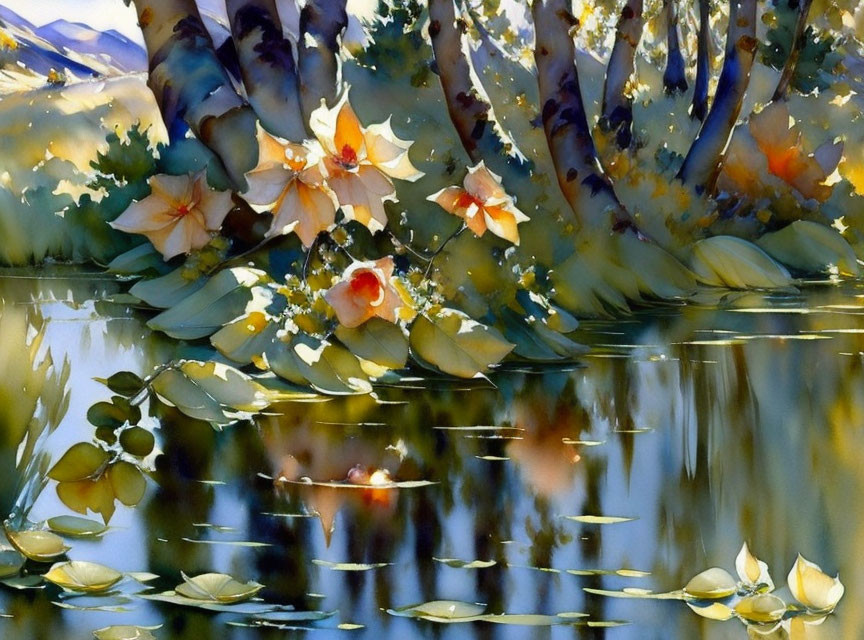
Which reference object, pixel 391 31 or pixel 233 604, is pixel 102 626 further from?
pixel 391 31

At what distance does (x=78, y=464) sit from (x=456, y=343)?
123 centimetres

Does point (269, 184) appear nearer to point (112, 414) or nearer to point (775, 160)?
point (112, 414)

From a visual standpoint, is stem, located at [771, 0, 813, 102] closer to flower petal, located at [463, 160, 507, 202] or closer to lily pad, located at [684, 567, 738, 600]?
flower petal, located at [463, 160, 507, 202]

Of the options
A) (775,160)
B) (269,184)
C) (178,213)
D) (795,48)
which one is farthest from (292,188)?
(795,48)

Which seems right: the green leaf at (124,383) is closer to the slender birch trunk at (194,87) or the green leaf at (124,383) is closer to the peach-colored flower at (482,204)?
the peach-colored flower at (482,204)

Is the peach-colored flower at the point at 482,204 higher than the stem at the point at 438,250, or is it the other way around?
the peach-colored flower at the point at 482,204

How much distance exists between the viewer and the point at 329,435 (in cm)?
211

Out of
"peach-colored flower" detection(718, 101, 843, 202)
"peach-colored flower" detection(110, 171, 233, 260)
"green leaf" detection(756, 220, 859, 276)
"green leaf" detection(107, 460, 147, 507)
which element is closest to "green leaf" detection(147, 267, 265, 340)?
"peach-colored flower" detection(110, 171, 233, 260)

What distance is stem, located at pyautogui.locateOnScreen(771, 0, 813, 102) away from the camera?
5.34 m

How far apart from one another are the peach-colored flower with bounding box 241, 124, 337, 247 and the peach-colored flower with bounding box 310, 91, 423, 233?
34 millimetres

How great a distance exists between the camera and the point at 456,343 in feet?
8.73

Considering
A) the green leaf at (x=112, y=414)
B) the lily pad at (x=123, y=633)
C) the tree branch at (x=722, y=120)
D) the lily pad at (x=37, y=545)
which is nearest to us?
the lily pad at (x=123, y=633)

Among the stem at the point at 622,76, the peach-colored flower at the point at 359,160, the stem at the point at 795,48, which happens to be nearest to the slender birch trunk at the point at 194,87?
the peach-colored flower at the point at 359,160

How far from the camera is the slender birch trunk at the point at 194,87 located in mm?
3248
